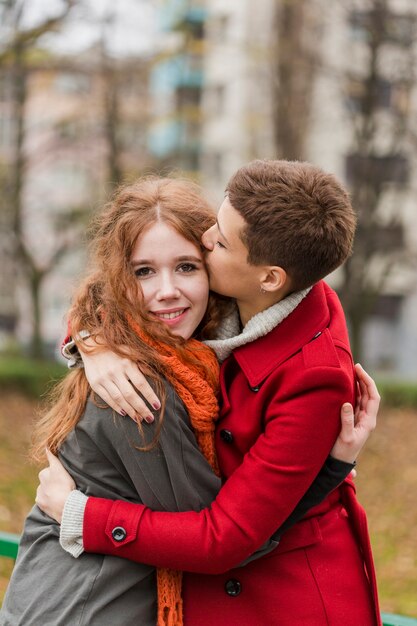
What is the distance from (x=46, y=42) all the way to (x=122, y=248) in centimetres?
1176

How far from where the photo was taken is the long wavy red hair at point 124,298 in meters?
2.35

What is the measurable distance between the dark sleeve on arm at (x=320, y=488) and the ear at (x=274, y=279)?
0.51 metres

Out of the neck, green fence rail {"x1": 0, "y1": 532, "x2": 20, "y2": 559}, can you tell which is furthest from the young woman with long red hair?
green fence rail {"x1": 0, "y1": 532, "x2": 20, "y2": 559}

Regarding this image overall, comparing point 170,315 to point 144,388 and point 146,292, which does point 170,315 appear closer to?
point 146,292

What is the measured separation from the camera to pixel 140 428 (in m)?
2.21

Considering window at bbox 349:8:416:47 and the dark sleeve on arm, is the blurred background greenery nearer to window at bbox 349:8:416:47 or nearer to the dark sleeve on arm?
window at bbox 349:8:416:47

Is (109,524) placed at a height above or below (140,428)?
below

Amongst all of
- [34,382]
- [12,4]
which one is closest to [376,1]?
[12,4]

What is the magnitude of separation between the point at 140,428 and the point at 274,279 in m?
0.55

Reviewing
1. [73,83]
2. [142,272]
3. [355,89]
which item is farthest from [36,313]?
[142,272]

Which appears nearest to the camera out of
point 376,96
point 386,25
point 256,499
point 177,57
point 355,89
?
point 256,499

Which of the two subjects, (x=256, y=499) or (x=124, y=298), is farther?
(x=124, y=298)

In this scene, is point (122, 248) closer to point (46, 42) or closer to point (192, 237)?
point (192, 237)

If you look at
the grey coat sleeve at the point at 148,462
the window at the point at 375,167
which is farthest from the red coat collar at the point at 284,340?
the window at the point at 375,167
